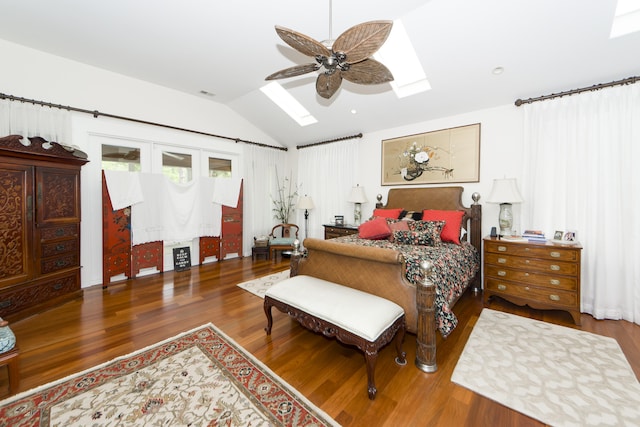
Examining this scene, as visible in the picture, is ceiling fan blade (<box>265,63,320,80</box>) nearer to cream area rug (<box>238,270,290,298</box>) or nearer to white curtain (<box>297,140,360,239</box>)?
cream area rug (<box>238,270,290,298</box>)

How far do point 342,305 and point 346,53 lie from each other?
6.08ft

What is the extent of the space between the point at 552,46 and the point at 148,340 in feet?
16.1

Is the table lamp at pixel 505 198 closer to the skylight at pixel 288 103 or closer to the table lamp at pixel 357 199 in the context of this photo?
the table lamp at pixel 357 199

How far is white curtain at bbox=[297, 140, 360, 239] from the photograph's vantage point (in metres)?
5.16

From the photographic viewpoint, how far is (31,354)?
2.10 m

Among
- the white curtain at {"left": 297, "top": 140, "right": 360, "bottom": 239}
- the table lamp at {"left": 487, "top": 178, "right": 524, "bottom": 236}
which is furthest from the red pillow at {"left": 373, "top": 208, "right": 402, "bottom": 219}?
the table lamp at {"left": 487, "top": 178, "right": 524, "bottom": 236}

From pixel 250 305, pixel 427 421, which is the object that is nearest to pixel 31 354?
pixel 250 305

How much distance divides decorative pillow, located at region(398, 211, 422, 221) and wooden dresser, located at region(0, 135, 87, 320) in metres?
4.49

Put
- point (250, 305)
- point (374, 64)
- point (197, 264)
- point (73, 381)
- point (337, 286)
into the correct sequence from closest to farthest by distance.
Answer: point (73, 381) → point (374, 64) → point (337, 286) → point (250, 305) → point (197, 264)

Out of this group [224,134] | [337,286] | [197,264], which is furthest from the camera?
[224,134]

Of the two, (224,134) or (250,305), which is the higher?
(224,134)

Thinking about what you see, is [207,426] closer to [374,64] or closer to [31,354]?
[31,354]

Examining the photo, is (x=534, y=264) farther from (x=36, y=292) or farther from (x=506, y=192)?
(x=36, y=292)

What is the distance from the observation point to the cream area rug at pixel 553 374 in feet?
5.02
